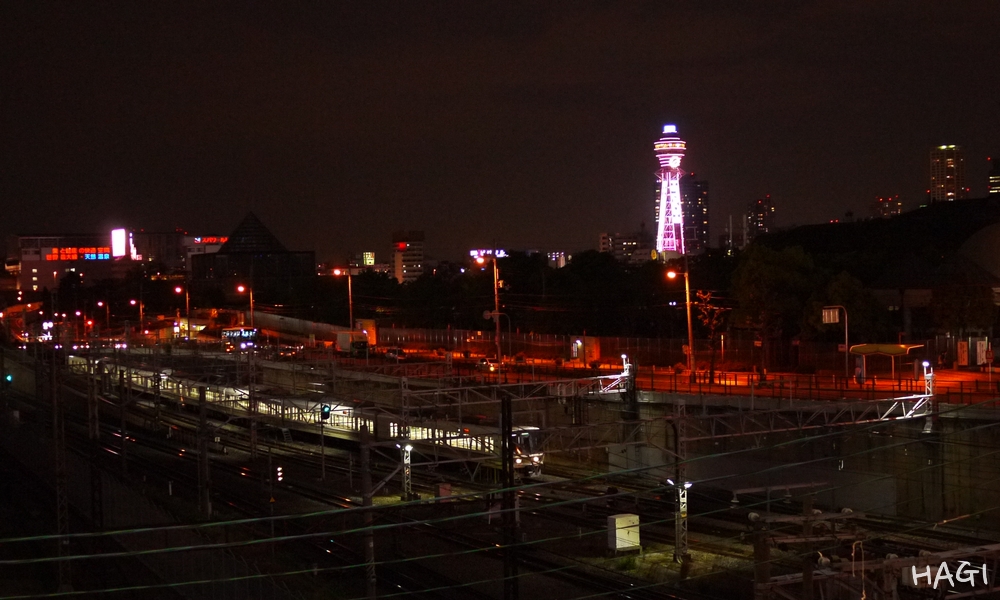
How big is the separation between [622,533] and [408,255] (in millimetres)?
162888

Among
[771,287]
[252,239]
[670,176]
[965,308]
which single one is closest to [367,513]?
[771,287]

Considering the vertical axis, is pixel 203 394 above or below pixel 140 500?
above

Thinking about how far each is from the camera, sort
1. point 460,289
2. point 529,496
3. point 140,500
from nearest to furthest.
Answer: point 140,500 < point 529,496 < point 460,289

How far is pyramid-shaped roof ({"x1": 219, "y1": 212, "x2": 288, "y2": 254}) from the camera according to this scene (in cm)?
10531

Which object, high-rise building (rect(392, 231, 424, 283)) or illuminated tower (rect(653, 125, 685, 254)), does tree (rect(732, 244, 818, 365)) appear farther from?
high-rise building (rect(392, 231, 424, 283))

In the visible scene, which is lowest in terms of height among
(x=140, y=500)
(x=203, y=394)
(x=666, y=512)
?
(x=666, y=512)

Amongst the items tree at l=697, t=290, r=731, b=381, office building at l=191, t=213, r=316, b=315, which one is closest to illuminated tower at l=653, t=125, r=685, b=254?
office building at l=191, t=213, r=316, b=315

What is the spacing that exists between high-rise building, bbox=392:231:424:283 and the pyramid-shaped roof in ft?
173

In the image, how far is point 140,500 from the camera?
14.0 meters

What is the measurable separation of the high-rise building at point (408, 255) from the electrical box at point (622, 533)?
147 meters

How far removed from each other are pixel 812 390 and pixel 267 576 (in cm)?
1648

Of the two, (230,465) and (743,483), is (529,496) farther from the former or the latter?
(230,465)

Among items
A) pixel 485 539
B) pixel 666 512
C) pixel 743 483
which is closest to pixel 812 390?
pixel 743 483

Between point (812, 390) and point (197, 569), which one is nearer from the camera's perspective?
point (197, 569)
